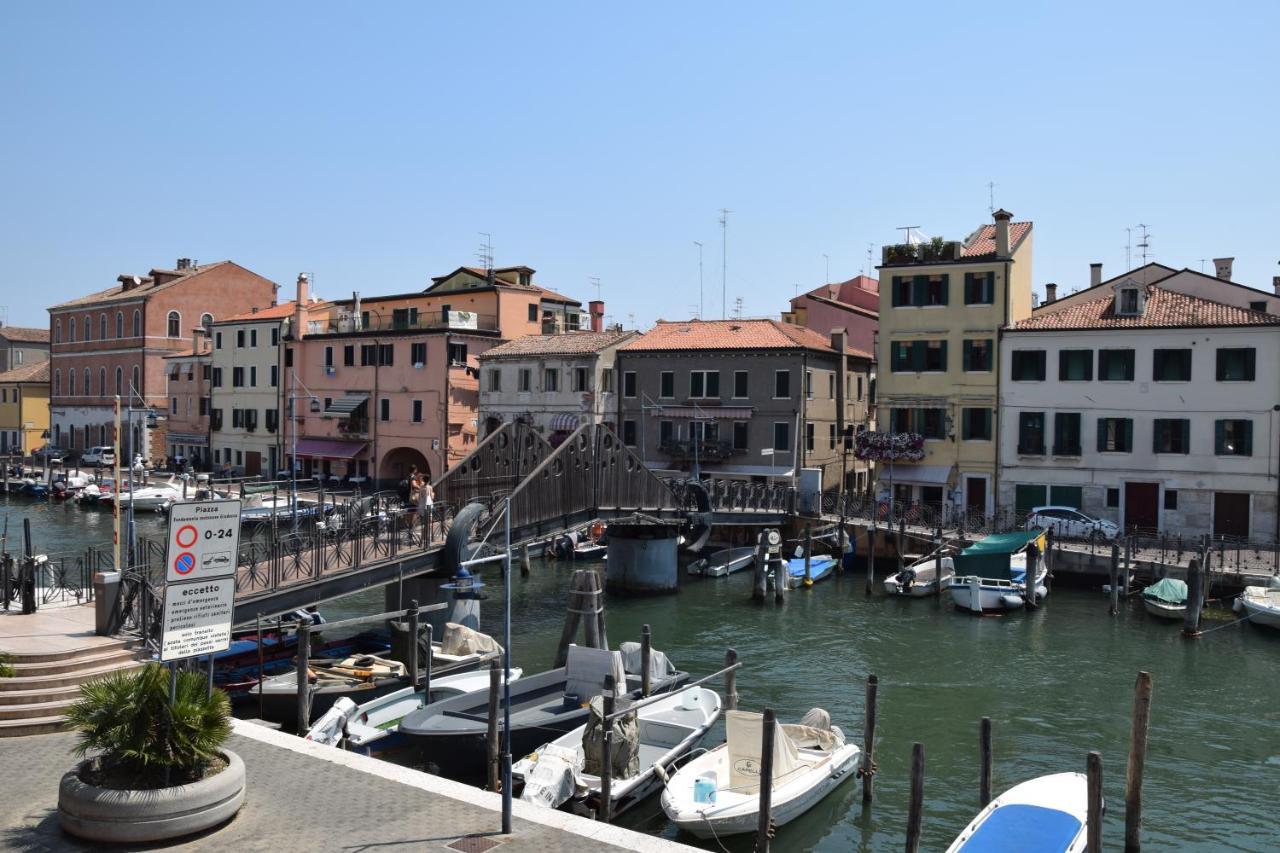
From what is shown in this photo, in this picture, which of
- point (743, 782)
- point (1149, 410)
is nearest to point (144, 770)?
point (743, 782)

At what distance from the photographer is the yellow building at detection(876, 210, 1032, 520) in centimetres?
4531

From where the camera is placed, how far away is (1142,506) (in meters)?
42.4

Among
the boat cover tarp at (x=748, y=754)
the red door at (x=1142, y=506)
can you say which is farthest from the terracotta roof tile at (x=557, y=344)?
the boat cover tarp at (x=748, y=754)

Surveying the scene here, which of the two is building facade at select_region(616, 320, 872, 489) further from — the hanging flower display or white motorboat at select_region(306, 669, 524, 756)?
white motorboat at select_region(306, 669, 524, 756)

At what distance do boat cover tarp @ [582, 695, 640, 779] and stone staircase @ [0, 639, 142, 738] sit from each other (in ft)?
24.0

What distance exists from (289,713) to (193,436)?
59.8m

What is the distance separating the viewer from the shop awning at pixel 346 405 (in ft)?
208

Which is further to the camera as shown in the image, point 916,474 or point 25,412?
point 25,412

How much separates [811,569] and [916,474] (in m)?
8.24

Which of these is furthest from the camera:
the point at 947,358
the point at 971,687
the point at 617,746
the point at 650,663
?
the point at 947,358

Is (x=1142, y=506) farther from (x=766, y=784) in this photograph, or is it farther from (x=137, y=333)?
(x=137, y=333)

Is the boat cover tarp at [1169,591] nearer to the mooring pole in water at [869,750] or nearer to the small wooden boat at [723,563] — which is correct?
the small wooden boat at [723,563]

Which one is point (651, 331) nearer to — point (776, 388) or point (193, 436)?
point (776, 388)

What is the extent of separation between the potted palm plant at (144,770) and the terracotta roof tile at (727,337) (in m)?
40.2
